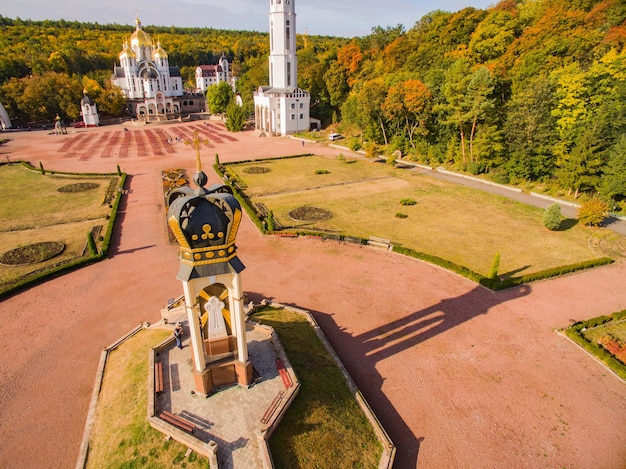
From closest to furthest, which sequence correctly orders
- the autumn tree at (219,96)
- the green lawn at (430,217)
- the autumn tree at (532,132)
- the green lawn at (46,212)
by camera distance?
the green lawn at (46,212) < the green lawn at (430,217) < the autumn tree at (532,132) < the autumn tree at (219,96)

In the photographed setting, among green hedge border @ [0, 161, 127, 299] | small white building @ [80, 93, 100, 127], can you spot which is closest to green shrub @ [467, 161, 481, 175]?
green hedge border @ [0, 161, 127, 299]

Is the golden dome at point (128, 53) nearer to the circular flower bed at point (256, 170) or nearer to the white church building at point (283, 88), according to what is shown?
the white church building at point (283, 88)

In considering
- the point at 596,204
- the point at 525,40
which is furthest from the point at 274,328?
the point at 525,40

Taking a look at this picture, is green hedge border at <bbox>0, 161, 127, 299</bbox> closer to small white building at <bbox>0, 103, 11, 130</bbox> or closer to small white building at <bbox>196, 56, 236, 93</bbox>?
small white building at <bbox>0, 103, 11, 130</bbox>

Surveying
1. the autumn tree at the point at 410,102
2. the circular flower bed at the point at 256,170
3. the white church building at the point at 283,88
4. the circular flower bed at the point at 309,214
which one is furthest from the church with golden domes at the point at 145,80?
the circular flower bed at the point at 309,214

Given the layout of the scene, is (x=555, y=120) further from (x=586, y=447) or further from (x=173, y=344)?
(x=173, y=344)

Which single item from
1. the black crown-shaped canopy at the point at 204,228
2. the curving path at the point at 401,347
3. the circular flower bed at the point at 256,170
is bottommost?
the curving path at the point at 401,347

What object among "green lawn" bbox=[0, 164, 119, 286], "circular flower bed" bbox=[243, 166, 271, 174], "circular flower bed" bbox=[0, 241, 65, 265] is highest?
"circular flower bed" bbox=[243, 166, 271, 174]
